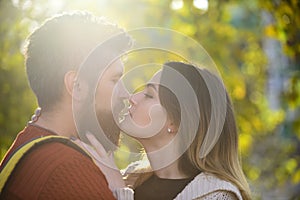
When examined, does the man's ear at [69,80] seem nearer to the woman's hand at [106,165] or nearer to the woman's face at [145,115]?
the woman's hand at [106,165]

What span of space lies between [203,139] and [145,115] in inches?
11.3

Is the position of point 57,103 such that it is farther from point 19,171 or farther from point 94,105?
point 19,171

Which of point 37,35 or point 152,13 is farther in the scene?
point 152,13

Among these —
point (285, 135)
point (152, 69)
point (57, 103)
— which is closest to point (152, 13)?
point (152, 69)

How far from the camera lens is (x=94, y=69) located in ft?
11.6

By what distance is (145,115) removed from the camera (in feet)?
12.8

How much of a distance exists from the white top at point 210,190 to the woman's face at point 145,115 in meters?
0.33

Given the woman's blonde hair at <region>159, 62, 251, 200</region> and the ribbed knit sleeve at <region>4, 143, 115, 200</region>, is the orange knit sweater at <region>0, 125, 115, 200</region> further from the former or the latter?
the woman's blonde hair at <region>159, 62, 251, 200</region>

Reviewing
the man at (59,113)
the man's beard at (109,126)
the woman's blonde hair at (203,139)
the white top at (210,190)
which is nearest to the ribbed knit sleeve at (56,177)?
the man at (59,113)

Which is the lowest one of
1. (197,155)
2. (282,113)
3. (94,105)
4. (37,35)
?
(282,113)

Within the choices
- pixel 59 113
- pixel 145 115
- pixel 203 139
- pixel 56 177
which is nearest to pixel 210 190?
pixel 203 139

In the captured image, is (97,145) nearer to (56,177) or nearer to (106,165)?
(106,165)

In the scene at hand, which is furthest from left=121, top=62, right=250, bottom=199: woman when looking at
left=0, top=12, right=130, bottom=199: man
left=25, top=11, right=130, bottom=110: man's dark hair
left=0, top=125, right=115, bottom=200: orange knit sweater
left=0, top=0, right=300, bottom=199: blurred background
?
left=0, top=0, right=300, bottom=199: blurred background

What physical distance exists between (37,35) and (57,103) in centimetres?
31
